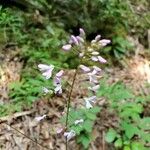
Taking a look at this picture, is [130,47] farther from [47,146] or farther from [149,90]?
[47,146]

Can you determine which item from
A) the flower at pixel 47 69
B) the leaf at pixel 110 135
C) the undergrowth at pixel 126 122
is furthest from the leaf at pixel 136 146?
the flower at pixel 47 69

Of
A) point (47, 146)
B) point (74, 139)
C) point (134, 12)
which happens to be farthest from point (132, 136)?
point (134, 12)

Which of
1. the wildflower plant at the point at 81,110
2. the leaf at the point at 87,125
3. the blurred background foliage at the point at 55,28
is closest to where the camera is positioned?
the wildflower plant at the point at 81,110

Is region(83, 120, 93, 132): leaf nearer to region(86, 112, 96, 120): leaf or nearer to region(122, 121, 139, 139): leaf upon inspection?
region(86, 112, 96, 120): leaf

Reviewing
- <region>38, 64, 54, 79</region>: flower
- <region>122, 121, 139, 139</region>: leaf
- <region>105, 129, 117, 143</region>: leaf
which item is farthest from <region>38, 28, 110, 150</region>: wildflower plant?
<region>122, 121, 139, 139</region>: leaf

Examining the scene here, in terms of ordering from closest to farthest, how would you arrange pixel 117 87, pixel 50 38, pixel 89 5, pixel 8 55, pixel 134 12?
pixel 117 87 → pixel 8 55 → pixel 50 38 → pixel 89 5 → pixel 134 12

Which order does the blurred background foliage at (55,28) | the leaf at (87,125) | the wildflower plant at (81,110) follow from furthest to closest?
the blurred background foliage at (55,28) < the leaf at (87,125) < the wildflower plant at (81,110)

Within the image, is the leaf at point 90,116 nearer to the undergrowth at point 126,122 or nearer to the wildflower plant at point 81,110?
the wildflower plant at point 81,110

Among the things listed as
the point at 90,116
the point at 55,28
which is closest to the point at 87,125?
the point at 90,116
